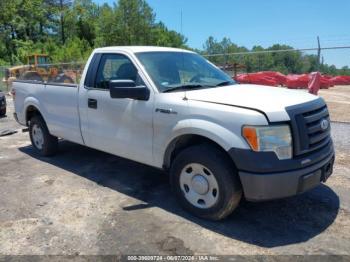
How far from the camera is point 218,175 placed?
163 inches

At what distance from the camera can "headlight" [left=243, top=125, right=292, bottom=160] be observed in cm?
385

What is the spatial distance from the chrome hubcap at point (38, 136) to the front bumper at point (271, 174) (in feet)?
14.4

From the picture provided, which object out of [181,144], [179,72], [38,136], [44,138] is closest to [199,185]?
[181,144]

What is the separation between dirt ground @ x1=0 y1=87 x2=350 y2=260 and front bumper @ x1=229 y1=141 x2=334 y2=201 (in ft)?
1.61

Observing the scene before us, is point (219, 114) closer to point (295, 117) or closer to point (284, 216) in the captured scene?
point (295, 117)

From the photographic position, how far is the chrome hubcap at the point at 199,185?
14.1 ft

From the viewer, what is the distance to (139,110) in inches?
193

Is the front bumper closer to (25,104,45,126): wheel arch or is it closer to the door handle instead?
the door handle

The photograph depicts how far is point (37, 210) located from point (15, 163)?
2.48 m

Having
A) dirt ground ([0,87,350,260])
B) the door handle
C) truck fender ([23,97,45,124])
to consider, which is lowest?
dirt ground ([0,87,350,260])

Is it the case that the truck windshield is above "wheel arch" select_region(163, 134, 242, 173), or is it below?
above

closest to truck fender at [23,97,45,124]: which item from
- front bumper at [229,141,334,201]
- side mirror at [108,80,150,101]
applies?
side mirror at [108,80,150,101]

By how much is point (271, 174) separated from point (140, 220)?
5.16ft

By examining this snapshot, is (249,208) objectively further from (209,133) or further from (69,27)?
(69,27)
